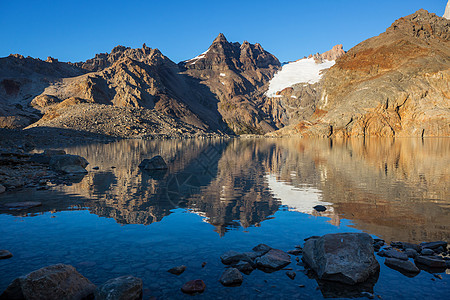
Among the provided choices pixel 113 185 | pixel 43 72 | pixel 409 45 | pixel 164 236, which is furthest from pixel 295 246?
pixel 43 72

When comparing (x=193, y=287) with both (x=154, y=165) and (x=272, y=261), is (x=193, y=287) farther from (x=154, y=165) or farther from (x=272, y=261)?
(x=154, y=165)

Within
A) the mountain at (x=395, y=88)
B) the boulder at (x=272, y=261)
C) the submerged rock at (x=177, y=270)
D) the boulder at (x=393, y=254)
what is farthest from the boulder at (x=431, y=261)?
the mountain at (x=395, y=88)

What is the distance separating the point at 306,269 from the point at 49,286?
6.19m

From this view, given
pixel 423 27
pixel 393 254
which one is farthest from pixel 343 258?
pixel 423 27

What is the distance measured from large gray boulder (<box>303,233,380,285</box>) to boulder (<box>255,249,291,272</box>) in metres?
0.58

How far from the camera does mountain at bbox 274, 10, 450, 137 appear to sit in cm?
10150

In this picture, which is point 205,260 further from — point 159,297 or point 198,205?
point 198,205

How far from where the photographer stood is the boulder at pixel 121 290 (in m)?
6.08

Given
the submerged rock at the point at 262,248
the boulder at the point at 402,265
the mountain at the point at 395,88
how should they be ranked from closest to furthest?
the boulder at the point at 402,265
the submerged rock at the point at 262,248
the mountain at the point at 395,88

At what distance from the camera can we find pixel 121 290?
6176 millimetres

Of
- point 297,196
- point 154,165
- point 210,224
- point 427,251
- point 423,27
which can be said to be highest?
point 423,27

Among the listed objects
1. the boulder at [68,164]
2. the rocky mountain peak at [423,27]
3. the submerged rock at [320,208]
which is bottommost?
the submerged rock at [320,208]

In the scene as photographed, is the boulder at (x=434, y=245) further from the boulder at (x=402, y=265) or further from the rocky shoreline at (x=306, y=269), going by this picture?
the boulder at (x=402, y=265)

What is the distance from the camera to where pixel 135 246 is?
31.1ft
